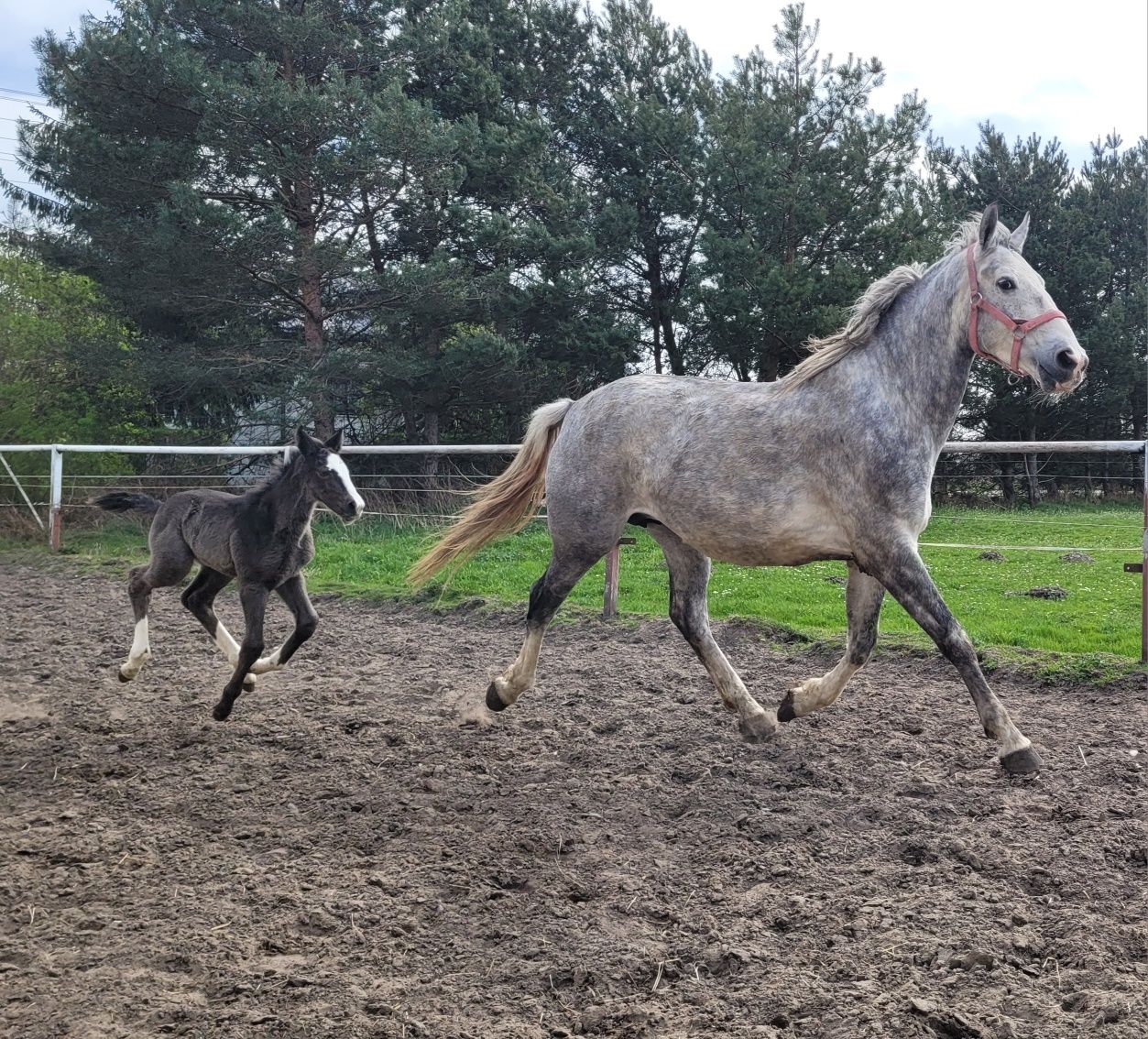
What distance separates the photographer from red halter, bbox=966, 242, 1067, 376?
12.6 feet

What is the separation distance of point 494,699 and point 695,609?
1090mm

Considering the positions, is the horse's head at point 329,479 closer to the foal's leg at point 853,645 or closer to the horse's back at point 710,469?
the horse's back at point 710,469

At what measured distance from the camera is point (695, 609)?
195 inches

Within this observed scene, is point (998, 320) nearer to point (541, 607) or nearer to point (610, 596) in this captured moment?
point (541, 607)

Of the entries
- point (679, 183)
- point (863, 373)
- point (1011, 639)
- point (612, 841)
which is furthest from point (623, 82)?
point (612, 841)

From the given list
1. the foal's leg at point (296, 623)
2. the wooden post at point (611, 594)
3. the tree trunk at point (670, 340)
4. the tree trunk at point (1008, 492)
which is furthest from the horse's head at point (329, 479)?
the tree trunk at point (670, 340)

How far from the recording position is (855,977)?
2.57 m

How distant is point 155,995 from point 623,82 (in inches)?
867

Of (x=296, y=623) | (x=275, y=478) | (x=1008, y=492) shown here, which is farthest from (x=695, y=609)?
(x=1008, y=492)

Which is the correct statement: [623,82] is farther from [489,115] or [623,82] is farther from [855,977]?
[855,977]

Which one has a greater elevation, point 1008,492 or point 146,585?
point 1008,492

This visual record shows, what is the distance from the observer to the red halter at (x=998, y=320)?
12.6 ft

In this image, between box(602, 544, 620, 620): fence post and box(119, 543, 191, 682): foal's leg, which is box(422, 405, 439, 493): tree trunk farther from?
box(119, 543, 191, 682): foal's leg

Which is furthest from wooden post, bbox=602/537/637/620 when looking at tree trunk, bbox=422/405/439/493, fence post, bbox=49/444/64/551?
tree trunk, bbox=422/405/439/493
